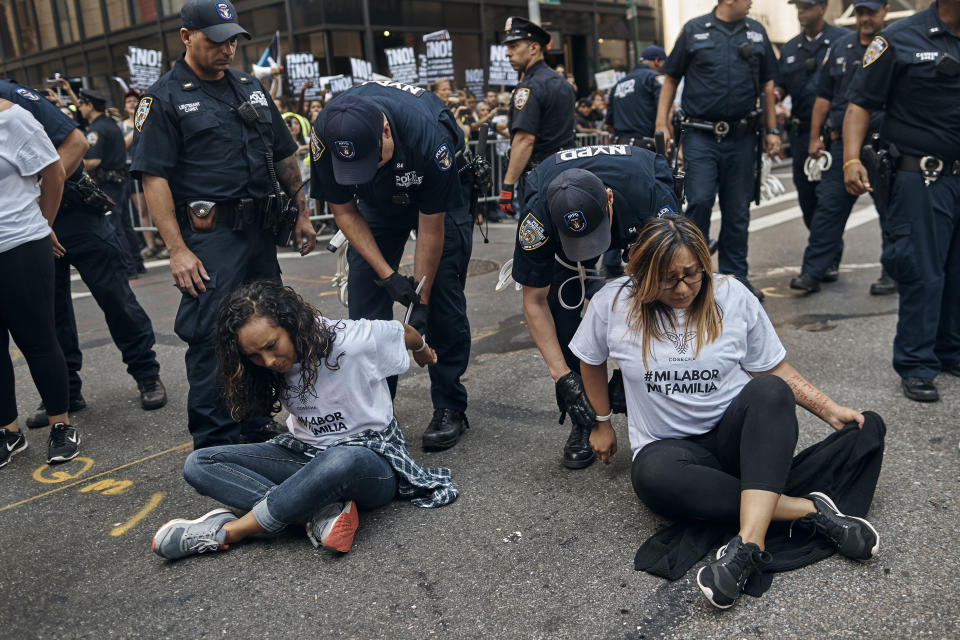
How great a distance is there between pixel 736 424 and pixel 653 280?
0.51m

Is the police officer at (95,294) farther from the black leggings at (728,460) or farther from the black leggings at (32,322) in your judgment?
the black leggings at (728,460)

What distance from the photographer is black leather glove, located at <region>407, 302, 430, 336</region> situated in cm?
341

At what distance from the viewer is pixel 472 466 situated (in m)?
3.41

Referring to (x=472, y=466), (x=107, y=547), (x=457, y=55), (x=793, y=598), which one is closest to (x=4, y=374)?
(x=107, y=547)

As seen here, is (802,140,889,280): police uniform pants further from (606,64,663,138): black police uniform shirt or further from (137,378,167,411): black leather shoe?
(137,378,167,411): black leather shoe

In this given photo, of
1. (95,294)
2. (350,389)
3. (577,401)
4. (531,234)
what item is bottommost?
(577,401)

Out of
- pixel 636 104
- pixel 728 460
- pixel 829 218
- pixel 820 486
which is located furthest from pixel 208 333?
pixel 636 104

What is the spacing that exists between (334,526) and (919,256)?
2.86m

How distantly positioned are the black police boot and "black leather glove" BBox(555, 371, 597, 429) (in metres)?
0.32

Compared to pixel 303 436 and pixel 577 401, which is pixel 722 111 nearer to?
pixel 577 401

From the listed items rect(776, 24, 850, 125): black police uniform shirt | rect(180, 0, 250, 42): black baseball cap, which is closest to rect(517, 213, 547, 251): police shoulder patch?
rect(180, 0, 250, 42): black baseball cap

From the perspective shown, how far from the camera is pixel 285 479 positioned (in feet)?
9.77

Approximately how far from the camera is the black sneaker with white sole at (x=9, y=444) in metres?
3.75

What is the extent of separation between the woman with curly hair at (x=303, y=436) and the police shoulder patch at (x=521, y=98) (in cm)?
294
